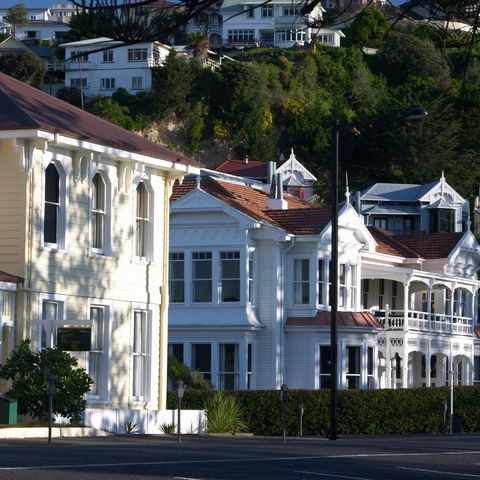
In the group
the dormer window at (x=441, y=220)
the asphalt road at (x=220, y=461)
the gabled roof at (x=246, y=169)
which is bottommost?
the asphalt road at (x=220, y=461)

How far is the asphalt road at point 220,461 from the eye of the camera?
700 inches

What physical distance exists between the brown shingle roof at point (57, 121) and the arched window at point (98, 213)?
0.97m

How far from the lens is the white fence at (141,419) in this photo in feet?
95.5

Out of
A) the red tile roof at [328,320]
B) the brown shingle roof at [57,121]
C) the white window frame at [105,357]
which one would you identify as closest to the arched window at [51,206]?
the brown shingle roof at [57,121]

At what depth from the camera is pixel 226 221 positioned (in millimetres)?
47188

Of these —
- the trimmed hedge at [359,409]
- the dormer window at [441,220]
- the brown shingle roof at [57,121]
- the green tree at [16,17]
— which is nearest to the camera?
the brown shingle roof at [57,121]

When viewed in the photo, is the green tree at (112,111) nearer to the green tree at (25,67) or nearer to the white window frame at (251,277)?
the green tree at (25,67)

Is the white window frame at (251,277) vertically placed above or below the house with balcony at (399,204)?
below

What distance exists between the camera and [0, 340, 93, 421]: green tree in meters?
28.5

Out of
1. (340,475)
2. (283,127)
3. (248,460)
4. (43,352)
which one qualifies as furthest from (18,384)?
(283,127)

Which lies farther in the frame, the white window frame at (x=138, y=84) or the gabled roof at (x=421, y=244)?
the white window frame at (x=138, y=84)

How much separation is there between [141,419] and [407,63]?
4878 inches

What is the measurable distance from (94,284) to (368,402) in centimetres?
1187

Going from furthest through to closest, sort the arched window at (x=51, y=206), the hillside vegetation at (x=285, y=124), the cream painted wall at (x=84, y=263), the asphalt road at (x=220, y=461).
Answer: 1. the hillside vegetation at (x=285, y=124)
2. the arched window at (x=51, y=206)
3. the cream painted wall at (x=84, y=263)
4. the asphalt road at (x=220, y=461)
